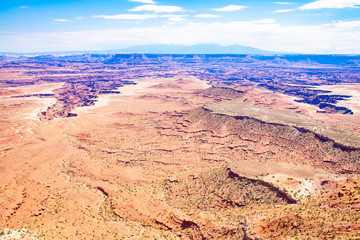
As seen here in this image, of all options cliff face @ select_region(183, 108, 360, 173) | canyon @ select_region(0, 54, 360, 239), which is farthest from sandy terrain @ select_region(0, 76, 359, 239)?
A: cliff face @ select_region(183, 108, 360, 173)

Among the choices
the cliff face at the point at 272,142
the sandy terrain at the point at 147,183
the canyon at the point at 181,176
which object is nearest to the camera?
the canyon at the point at 181,176

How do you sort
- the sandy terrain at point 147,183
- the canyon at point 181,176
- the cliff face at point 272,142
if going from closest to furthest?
1. the canyon at point 181,176
2. the sandy terrain at point 147,183
3. the cliff face at point 272,142

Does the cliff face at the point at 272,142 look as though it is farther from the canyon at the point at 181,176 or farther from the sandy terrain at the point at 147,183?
the sandy terrain at the point at 147,183

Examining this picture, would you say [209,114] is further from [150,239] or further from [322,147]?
[150,239]

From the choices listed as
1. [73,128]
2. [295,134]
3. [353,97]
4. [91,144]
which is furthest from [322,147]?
[353,97]

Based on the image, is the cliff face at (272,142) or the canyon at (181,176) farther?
the cliff face at (272,142)

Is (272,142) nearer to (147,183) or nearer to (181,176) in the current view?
(181,176)

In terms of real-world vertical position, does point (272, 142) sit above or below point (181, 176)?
above

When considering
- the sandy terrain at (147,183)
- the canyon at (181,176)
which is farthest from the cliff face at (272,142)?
the sandy terrain at (147,183)

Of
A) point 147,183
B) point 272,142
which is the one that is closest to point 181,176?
point 147,183
